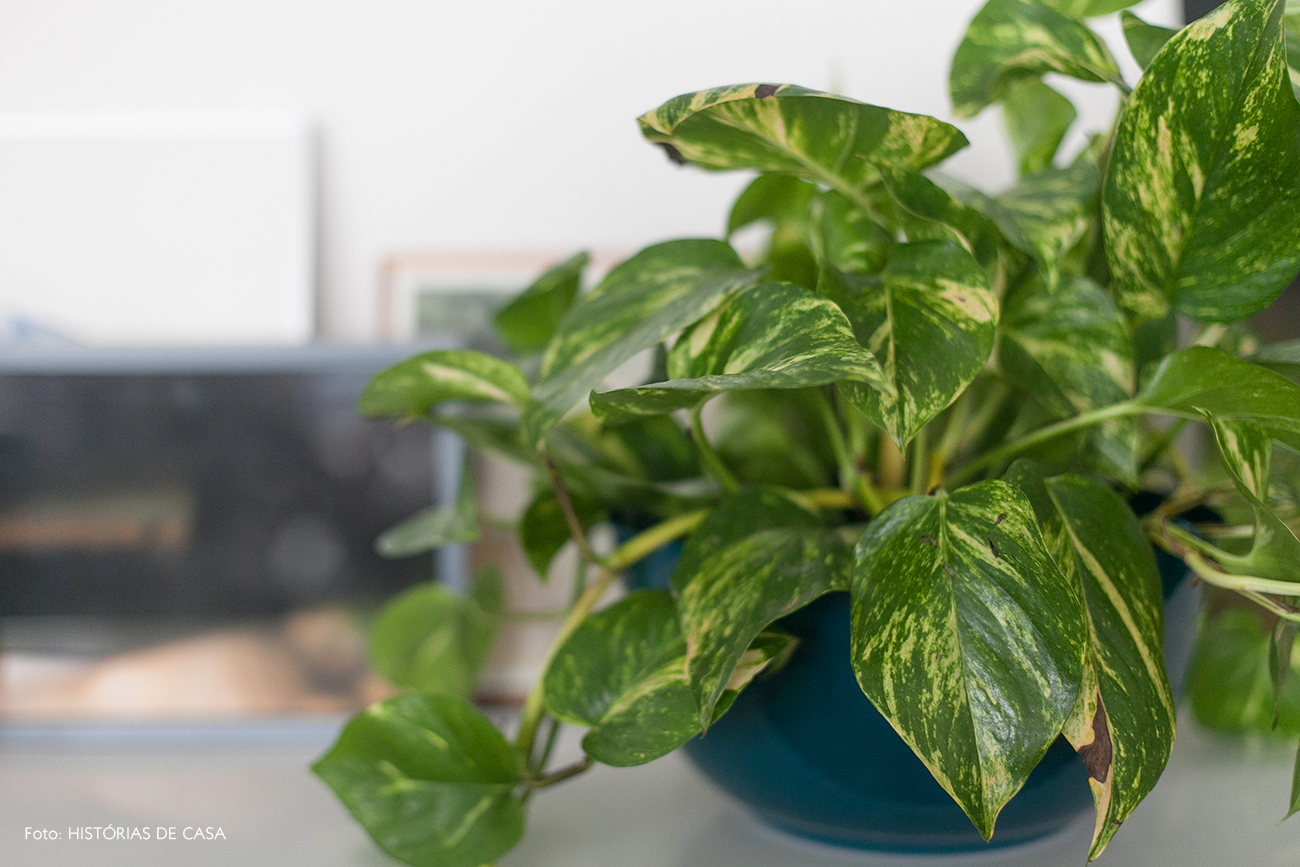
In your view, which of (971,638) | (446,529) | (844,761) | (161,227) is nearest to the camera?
(971,638)

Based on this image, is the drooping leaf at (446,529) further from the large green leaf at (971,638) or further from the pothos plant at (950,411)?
the large green leaf at (971,638)

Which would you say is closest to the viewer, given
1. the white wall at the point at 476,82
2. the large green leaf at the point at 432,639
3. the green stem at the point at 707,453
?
the green stem at the point at 707,453

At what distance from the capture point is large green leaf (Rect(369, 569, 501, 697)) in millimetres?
646

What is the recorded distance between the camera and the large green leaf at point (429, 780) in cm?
36

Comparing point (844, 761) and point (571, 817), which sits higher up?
point (844, 761)

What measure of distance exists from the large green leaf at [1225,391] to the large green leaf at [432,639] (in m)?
0.48

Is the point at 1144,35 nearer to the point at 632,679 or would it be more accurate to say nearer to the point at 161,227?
the point at 632,679

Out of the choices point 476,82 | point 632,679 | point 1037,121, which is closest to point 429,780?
point 632,679

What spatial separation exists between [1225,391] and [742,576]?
0.58 ft

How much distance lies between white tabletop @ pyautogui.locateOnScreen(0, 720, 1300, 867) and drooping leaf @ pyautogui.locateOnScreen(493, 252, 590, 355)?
28cm

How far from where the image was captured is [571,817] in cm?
50

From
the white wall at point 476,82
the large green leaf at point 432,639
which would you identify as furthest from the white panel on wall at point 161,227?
the large green leaf at point 432,639

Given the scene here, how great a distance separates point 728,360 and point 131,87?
850 mm

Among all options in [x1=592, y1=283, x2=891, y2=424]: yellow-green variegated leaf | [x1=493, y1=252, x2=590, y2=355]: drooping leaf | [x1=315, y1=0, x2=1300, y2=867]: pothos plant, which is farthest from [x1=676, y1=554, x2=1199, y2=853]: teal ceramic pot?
[x1=493, y1=252, x2=590, y2=355]: drooping leaf
